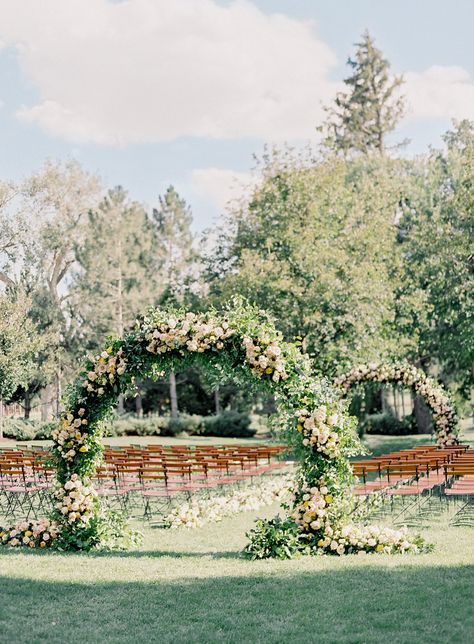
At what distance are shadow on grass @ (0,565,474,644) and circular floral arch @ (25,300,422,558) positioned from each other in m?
1.12

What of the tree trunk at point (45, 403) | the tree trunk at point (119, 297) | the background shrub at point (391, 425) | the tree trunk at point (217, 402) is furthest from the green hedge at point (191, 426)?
the tree trunk at point (45, 403)

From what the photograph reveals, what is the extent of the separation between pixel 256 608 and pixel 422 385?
13086 mm

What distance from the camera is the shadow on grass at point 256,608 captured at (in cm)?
578

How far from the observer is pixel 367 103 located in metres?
37.8

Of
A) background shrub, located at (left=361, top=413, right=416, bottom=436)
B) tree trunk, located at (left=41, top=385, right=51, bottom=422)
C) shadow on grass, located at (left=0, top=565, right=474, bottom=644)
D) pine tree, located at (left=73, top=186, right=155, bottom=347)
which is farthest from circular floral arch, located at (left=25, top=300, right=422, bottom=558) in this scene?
tree trunk, located at (left=41, top=385, right=51, bottom=422)

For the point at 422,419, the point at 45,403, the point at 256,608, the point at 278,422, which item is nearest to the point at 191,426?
the point at 45,403

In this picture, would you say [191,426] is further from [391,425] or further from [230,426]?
[391,425]

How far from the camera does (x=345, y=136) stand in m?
37.8

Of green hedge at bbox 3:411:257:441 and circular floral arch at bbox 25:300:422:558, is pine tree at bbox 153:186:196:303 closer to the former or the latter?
green hedge at bbox 3:411:257:441

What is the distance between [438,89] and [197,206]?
52.3ft

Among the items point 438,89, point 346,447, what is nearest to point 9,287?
point 438,89

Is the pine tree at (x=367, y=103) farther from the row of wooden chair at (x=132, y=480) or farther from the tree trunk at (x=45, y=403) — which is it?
the row of wooden chair at (x=132, y=480)

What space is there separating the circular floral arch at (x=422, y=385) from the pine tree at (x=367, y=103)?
20.9 metres

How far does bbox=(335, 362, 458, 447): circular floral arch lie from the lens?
728 inches
